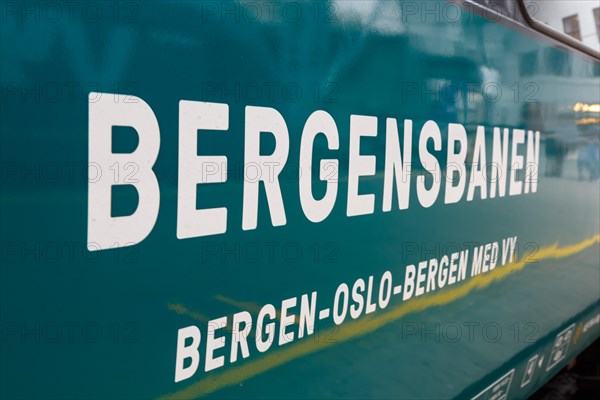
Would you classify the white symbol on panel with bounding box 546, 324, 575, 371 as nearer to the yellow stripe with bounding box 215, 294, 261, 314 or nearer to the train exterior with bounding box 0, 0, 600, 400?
the train exterior with bounding box 0, 0, 600, 400

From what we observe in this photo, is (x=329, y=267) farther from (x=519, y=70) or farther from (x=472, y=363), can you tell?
(x=519, y=70)

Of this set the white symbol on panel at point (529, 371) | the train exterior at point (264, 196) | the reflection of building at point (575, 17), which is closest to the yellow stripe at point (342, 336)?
the train exterior at point (264, 196)

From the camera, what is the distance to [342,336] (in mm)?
1312

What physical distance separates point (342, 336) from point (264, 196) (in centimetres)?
41

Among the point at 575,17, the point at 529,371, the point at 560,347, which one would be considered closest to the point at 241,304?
the point at 529,371

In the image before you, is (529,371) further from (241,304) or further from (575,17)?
(241,304)

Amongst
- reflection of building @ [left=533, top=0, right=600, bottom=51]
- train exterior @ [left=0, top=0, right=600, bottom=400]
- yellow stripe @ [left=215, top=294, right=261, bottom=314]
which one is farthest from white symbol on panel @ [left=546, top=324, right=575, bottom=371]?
yellow stripe @ [left=215, top=294, right=261, bottom=314]

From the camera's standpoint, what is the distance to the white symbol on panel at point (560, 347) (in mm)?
2406

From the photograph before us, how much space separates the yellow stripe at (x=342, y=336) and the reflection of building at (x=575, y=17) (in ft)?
2.89

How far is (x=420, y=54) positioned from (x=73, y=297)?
3.28 feet

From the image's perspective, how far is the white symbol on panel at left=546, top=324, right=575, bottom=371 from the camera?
94.7 inches

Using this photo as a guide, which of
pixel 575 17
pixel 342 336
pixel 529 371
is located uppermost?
pixel 575 17

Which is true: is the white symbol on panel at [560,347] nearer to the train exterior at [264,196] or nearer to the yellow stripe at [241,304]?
the train exterior at [264,196]

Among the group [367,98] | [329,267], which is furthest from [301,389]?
[367,98]
